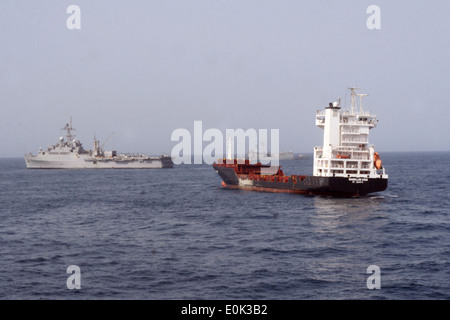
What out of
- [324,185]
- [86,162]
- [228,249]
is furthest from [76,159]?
[228,249]

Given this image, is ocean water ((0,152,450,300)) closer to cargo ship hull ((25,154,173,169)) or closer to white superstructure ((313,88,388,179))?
white superstructure ((313,88,388,179))

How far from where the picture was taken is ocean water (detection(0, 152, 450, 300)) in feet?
66.2

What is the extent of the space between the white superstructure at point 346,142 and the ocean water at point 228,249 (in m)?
5.80

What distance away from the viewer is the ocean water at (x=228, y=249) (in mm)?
20172

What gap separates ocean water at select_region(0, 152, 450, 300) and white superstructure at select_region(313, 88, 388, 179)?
5.80 m

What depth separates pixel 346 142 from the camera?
2195 inches

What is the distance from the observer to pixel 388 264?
958 inches

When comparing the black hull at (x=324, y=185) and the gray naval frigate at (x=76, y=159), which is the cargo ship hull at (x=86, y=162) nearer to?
the gray naval frigate at (x=76, y=159)

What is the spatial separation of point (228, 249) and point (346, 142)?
3276cm

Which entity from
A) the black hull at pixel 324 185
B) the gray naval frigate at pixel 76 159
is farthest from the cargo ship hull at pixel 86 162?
the black hull at pixel 324 185

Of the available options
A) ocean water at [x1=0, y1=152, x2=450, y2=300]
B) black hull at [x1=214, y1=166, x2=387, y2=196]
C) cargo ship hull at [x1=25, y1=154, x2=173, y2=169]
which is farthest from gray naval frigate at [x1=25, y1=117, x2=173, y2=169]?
ocean water at [x1=0, y1=152, x2=450, y2=300]

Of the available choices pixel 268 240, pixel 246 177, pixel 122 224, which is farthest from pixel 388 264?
pixel 246 177

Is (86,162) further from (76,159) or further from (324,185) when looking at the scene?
(324,185)
